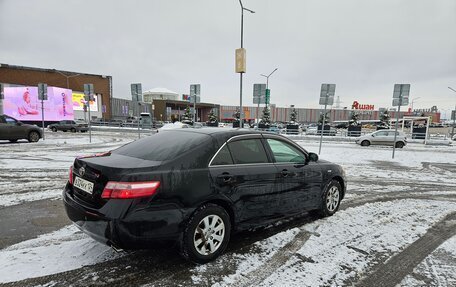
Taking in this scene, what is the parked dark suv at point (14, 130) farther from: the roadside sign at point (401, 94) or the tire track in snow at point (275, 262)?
the roadside sign at point (401, 94)

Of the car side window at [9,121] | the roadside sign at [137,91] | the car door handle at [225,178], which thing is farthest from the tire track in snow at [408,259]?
the car side window at [9,121]

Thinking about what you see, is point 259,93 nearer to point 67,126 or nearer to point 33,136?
point 33,136

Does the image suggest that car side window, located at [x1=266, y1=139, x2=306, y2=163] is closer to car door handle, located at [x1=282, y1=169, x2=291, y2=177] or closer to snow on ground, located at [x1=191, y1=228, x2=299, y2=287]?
car door handle, located at [x1=282, y1=169, x2=291, y2=177]

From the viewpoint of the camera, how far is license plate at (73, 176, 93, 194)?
3.03 metres

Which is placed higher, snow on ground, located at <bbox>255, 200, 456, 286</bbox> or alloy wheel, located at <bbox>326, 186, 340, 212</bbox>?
alloy wheel, located at <bbox>326, 186, 340, 212</bbox>

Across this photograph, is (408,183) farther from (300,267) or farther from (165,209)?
(165,209)

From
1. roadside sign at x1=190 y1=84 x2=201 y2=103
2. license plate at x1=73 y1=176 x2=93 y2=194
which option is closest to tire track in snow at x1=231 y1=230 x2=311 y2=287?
license plate at x1=73 y1=176 x2=93 y2=194

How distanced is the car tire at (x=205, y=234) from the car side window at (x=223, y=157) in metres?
0.52

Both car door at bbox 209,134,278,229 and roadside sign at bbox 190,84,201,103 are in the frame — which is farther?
roadside sign at bbox 190,84,201,103

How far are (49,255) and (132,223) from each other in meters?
1.47

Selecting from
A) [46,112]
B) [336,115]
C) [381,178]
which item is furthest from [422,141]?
[336,115]

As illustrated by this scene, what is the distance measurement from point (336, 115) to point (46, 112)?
11812 cm

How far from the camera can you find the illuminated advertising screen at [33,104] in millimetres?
38812

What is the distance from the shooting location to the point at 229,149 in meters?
3.60
